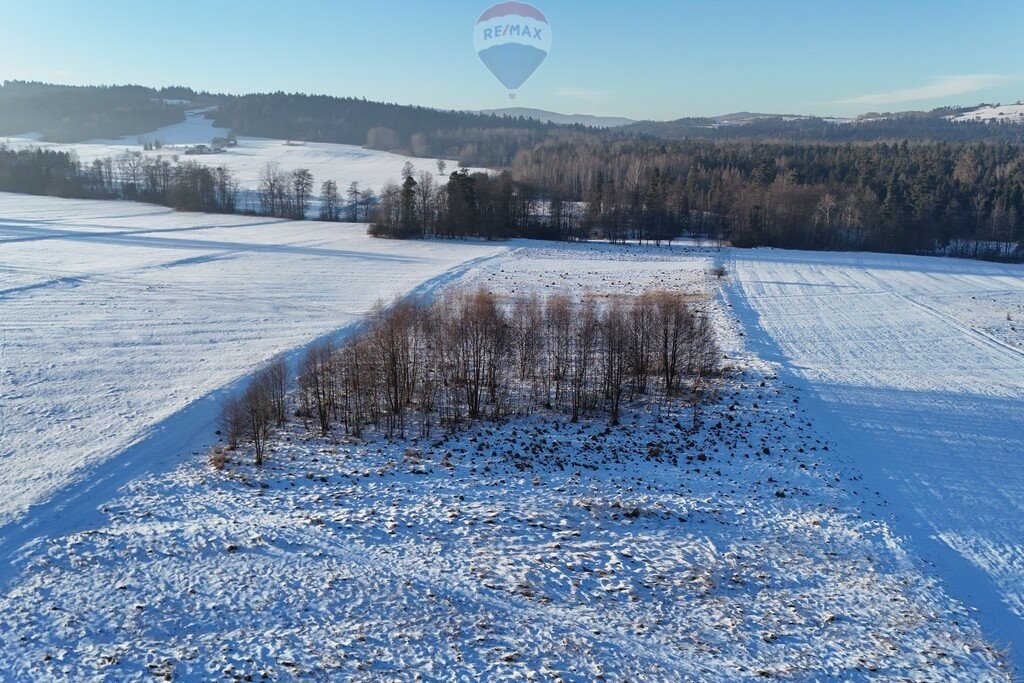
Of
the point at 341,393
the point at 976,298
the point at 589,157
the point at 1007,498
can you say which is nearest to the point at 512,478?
the point at 341,393

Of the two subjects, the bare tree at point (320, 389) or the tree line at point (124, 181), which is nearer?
the bare tree at point (320, 389)

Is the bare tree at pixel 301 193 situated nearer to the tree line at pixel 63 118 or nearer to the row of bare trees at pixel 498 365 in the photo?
the row of bare trees at pixel 498 365

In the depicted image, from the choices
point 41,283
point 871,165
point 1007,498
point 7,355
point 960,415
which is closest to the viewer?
point 1007,498

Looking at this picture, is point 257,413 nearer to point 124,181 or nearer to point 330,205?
point 330,205

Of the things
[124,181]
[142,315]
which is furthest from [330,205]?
[142,315]

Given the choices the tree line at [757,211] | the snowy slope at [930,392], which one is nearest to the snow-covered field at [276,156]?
the tree line at [757,211]

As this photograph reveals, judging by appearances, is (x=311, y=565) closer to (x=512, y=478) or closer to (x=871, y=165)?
(x=512, y=478)
